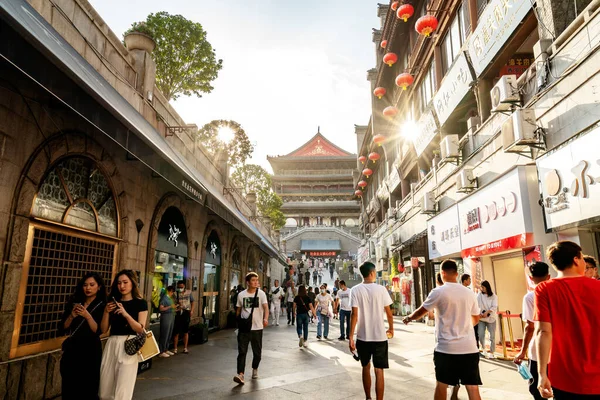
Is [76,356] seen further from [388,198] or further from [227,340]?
[388,198]

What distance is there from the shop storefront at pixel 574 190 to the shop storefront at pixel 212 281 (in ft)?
31.2

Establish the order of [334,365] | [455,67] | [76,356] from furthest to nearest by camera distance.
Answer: [455,67]
[334,365]
[76,356]

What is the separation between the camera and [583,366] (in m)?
2.33

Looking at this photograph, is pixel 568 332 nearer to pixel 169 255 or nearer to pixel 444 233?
pixel 169 255

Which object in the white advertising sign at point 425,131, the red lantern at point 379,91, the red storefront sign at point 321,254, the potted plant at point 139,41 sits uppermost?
the red lantern at point 379,91

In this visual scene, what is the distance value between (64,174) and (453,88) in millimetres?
10702

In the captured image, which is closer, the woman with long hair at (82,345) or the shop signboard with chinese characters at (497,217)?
the woman with long hair at (82,345)

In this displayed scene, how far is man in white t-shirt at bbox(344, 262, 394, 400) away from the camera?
4605mm

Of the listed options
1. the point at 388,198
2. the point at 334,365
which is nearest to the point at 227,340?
the point at 334,365

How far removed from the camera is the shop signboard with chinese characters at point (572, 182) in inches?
233

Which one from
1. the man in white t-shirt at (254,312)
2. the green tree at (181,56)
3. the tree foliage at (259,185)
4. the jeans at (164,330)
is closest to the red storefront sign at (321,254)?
the tree foliage at (259,185)

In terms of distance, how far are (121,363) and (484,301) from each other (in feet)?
23.6

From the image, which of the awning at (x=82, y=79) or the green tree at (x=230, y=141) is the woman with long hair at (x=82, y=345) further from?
the green tree at (x=230, y=141)

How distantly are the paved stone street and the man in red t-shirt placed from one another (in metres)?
3.04
